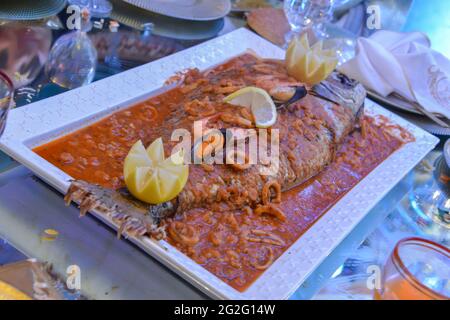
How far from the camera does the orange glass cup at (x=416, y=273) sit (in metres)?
1.83

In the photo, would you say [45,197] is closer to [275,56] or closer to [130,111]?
[130,111]

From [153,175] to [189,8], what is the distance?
86.6 inches

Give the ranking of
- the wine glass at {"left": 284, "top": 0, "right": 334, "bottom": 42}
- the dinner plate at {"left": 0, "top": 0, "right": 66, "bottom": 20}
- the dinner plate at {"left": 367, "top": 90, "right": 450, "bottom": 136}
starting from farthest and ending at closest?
the wine glass at {"left": 284, "top": 0, "right": 334, "bottom": 42} < the dinner plate at {"left": 367, "top": 90, "right": 450, "bottom": 136} < the dinner plate at {"left": 0, "top": 0, "right": 66, "bottom": 20}

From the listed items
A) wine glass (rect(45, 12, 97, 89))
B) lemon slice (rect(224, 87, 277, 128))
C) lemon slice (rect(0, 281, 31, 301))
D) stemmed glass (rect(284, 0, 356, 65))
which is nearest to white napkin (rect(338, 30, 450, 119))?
stemmed glass (rect(284, 0, 356, 65))

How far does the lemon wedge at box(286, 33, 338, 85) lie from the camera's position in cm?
286

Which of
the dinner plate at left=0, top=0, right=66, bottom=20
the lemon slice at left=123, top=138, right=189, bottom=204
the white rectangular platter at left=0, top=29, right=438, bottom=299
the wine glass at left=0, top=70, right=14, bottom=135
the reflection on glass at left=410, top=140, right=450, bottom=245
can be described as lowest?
the reflection on glass at left=410, top=140, right=450, bottom=245

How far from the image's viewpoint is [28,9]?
3.17m

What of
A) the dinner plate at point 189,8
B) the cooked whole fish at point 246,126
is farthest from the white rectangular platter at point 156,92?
the dinner plate at point 189,8

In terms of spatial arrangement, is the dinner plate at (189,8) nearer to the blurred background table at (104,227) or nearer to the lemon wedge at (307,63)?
the blurred background table at (104,227)

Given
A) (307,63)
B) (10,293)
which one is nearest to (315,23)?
(307,63)

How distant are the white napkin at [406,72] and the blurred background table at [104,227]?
0.42 metres

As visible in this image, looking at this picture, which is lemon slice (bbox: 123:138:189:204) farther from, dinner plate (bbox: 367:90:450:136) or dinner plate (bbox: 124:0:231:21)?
dinner plate (bbox: 367:90:450:136)

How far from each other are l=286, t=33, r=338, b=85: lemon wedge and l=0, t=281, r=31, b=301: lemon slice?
1842 millimetres
